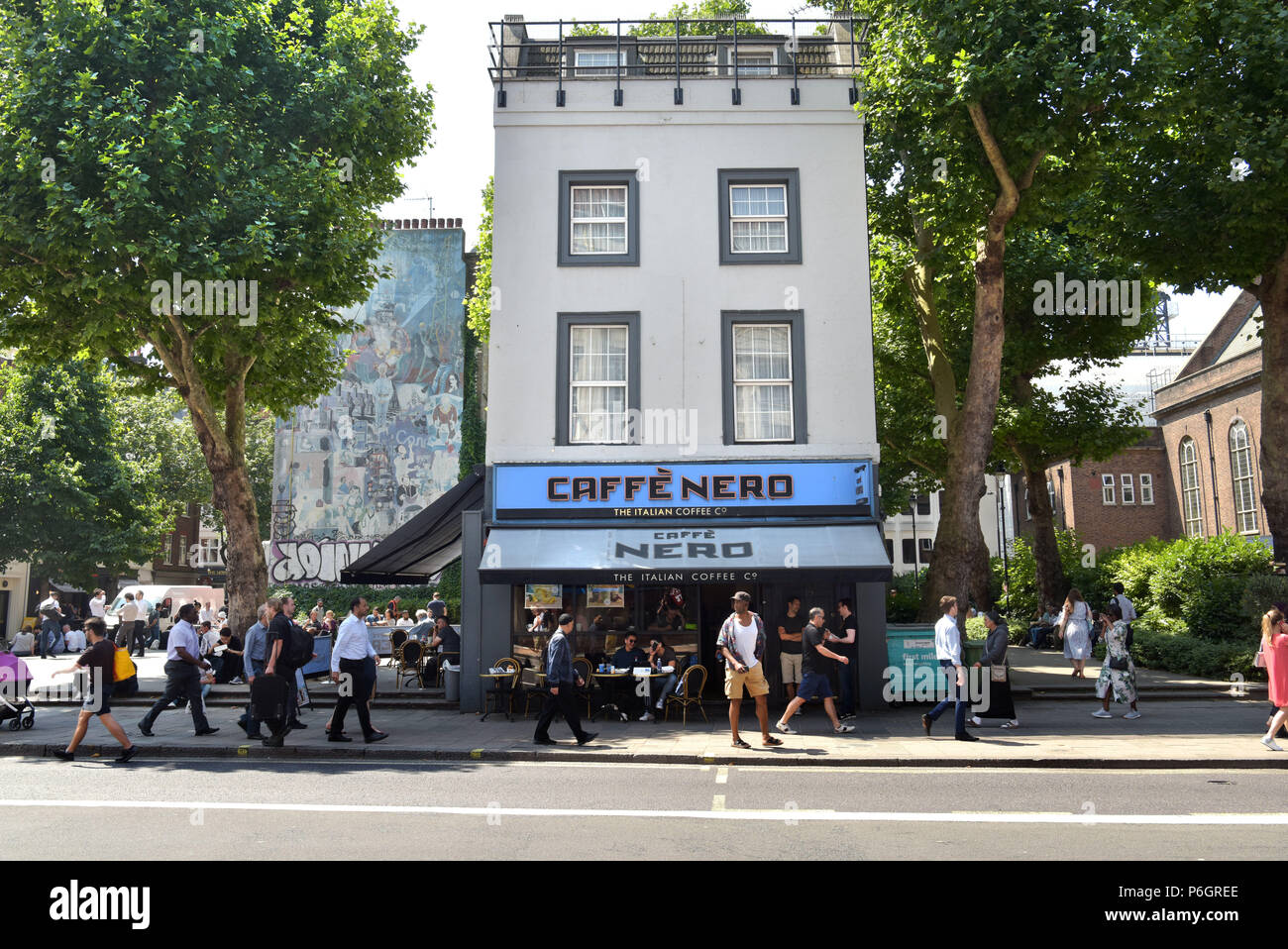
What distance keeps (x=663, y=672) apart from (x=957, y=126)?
11.1 m

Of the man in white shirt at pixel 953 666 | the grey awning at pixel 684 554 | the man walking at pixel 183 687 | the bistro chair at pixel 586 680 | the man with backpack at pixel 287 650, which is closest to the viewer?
the man in white shirt at pixel 953 666

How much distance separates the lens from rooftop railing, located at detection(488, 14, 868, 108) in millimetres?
17859

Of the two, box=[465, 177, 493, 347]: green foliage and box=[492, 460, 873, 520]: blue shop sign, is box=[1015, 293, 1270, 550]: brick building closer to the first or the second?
box=[465, 177, 493, 347]: green foliage

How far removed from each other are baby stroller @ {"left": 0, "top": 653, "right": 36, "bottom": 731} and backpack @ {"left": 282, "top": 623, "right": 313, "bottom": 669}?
463cm

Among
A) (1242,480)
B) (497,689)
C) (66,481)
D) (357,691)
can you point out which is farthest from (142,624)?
(1242,480)

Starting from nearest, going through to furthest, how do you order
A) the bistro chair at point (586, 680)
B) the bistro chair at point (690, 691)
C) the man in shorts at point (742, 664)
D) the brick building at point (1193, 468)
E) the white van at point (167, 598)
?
the man in shorts at point (742, 664)
the bistro chair at point (690, 691)
the bistro chair at point (586, 680)
the white van at point (167, 598)
the brick building at point (1193, 468)

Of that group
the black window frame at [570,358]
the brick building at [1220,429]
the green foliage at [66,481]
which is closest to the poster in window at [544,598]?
the black window frame at [570,358]

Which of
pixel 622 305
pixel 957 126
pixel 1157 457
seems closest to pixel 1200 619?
pixel 957 126

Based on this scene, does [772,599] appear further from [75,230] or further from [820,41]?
[75,230]

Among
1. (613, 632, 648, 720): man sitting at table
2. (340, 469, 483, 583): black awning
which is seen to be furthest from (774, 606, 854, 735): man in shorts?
(340, 469, 483, 583): black awning

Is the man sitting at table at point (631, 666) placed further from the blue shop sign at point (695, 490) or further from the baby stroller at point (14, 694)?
the baby stroller at point (14, 694)

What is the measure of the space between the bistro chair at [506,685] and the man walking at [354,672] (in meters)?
2.65

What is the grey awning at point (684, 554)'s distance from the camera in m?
15.2
